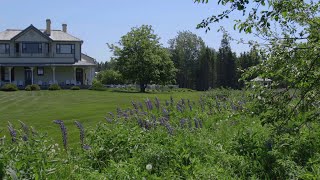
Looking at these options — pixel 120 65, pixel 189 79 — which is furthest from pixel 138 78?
pixel 189 79

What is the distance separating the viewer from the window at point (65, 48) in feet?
174

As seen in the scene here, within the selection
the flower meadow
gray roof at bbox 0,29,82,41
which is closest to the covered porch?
gray roof at bbox 0,29,82,41

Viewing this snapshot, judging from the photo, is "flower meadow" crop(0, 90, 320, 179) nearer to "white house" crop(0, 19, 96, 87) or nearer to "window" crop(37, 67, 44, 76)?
"white house" crop(0, 19, 96, 87)

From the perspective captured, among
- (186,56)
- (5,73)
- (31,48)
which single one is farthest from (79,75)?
(186,56)

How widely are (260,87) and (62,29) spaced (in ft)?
186

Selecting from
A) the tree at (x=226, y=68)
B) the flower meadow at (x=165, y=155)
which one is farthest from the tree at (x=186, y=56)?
Result: the flower meadow at (x=165, y=155)

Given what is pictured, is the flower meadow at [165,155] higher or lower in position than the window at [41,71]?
lower

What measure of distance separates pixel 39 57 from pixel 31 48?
54.5 inches

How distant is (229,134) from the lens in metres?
7.30

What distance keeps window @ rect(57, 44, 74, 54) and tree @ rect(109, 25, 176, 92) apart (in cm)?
535

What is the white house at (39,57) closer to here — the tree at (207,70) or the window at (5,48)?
the window at (5,48)

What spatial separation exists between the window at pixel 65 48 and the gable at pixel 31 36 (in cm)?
228

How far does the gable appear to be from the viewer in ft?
168

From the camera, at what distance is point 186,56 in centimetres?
8762
